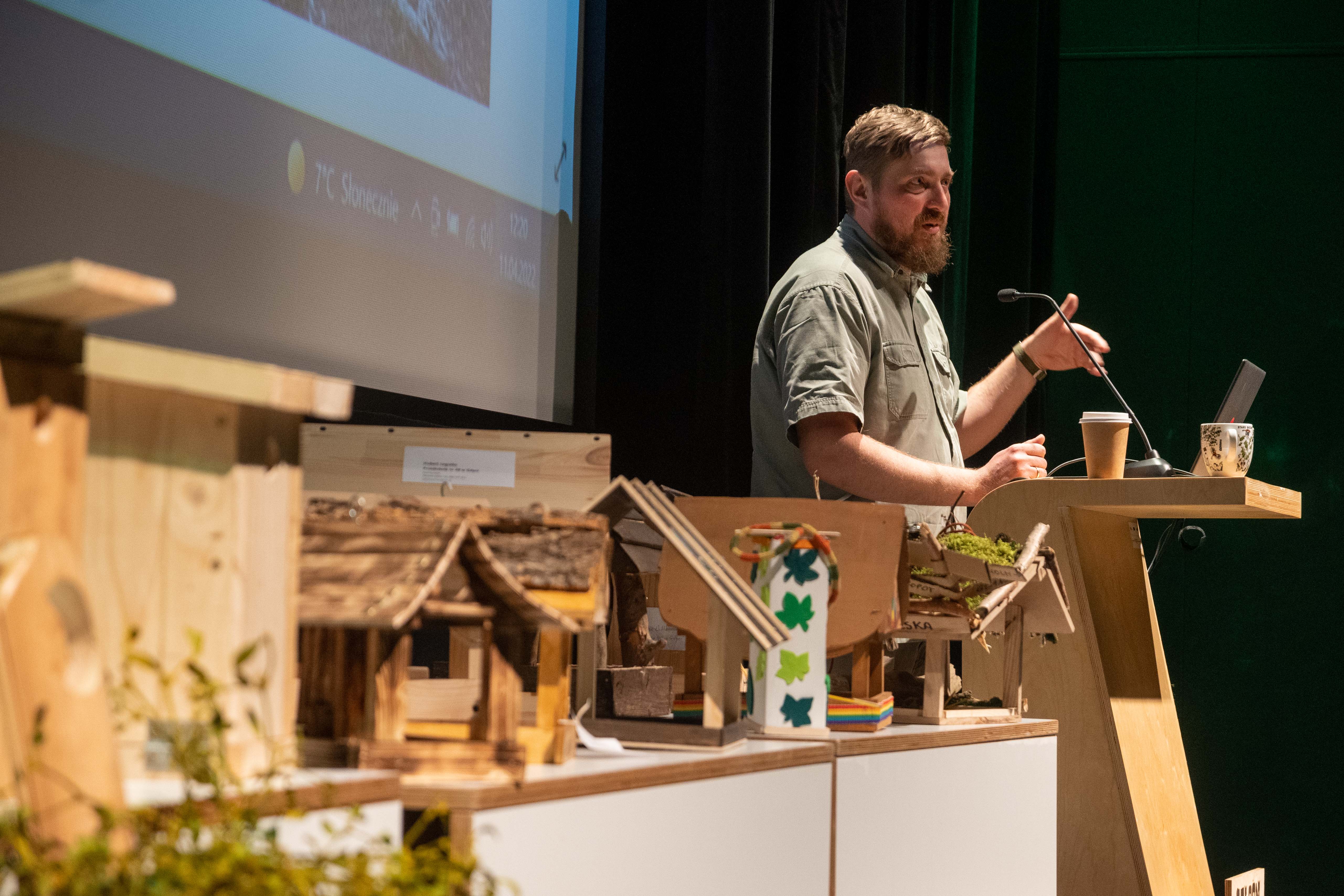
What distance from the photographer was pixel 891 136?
2.39 meters

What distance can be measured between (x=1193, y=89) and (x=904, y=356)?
2309 mm

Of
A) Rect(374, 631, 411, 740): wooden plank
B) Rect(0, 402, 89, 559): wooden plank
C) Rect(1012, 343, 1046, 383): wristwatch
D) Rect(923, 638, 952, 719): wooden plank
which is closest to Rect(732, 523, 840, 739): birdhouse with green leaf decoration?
Rect(923, 638, 952, 719): wooden plank

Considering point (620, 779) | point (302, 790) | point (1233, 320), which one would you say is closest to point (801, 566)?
point (620, 779)

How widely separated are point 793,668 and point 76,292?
2.48 feet

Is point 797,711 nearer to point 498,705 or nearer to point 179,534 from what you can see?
point 498,705

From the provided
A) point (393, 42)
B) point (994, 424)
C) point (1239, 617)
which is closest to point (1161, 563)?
point (1239, 617)

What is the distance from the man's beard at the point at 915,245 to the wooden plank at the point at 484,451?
3.10ft

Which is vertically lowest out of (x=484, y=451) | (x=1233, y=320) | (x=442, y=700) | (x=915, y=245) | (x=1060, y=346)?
(x=442, y=700)

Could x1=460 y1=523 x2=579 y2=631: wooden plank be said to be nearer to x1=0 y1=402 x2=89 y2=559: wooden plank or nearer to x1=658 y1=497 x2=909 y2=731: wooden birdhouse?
x1=0 y1=402 x2=89 y2=559: wooden plank

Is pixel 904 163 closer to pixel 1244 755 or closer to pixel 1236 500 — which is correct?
pixel 1236 500

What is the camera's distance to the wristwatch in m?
2.59

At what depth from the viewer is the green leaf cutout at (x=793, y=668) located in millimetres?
1196

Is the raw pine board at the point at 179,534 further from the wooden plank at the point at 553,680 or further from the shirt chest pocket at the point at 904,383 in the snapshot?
the shirt chest pocket at the point at 904,383

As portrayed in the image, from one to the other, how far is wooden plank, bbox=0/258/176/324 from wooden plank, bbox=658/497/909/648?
70 centimetres
